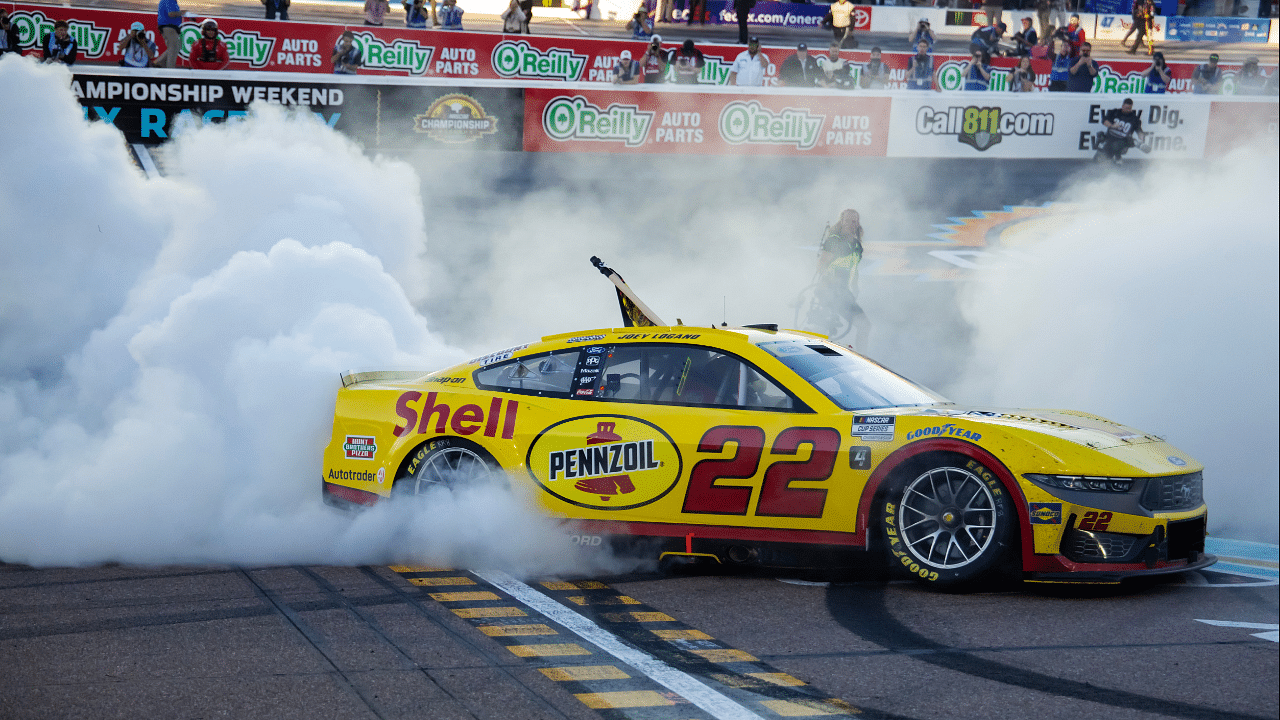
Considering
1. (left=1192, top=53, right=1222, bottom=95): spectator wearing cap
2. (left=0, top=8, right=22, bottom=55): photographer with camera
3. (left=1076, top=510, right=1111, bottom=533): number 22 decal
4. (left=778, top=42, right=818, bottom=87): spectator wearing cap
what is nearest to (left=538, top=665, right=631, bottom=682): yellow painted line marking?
(left=1076, top=510, right=1111, bottom=533): number 22 decal

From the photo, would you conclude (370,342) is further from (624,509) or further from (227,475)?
(624,509)

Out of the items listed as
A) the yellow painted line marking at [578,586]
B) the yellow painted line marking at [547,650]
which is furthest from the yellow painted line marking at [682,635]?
the yellow painted line marking at [578,586]

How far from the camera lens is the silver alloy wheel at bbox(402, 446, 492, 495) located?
21.0 ft

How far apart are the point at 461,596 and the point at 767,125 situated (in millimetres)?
14338

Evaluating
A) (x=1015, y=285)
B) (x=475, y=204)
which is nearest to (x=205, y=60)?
(x=475, y=204)

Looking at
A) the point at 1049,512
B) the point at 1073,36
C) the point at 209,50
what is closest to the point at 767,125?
the point at 209,50

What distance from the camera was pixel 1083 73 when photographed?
23203mm

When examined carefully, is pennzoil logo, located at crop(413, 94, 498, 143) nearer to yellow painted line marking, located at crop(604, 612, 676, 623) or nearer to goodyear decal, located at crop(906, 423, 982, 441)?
goodyear decal, located at crop(906, 423, 982, 441)

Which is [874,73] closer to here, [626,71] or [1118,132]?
[1118,132]

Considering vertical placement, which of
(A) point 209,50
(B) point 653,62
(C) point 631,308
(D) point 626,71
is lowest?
(C) point 631,308

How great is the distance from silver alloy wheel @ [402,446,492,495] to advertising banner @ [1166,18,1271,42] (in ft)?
120

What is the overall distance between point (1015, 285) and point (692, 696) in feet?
29.9

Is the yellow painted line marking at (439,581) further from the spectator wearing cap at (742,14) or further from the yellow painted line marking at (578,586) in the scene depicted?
the spectator wearing cap at (742,14)

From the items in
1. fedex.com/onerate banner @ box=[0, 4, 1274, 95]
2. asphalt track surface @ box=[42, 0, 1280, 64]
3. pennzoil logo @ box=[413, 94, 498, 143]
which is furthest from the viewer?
asphalt track surface @ box=[42, 0, 1280, 64]
